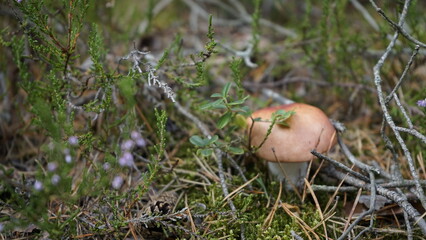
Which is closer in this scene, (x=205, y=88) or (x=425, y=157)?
(x=425, y=157)

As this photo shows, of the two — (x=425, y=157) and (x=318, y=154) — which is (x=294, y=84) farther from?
(x=318, y=154)

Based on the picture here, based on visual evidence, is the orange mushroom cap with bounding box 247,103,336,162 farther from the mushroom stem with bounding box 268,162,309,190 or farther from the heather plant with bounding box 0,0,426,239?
the mushroom stem with bounding box 268,162,309,190

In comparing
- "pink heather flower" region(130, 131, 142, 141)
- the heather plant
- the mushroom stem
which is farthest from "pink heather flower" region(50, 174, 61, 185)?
the mushroom stem

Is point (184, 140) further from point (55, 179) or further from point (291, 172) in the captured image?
point (55, 179)

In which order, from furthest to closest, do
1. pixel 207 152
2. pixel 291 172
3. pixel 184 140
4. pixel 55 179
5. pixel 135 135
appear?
pixel 184 140 → pixel 291 172 → pixel 135 135 → pixel 207 152 → pixel 55 179

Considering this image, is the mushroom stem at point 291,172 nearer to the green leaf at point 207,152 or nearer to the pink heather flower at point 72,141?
the green leaf at point 207,152

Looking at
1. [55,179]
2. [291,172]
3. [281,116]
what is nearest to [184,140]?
[291,172]

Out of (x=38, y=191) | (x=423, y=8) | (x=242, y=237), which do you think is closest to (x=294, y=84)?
(x=423, y=8)

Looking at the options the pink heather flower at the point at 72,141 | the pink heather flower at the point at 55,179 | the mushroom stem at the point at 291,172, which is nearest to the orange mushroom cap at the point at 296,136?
the mushroom stem at the point at 291,172
